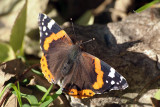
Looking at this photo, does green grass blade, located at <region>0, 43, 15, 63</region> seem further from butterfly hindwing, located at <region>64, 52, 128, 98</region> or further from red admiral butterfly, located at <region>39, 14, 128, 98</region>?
butterfly hindwing, located at <region>64, 52, 128, 98</region>

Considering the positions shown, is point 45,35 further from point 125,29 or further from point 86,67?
point 125,29

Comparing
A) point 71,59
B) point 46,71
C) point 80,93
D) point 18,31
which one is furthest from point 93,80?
point 18,31

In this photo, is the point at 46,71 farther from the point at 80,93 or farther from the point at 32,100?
the point at 80,93

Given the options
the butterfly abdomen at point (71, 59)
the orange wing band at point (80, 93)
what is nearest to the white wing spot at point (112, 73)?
the orange wing band at point (80, 93)

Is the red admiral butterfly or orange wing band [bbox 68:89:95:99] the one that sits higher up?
the red admiral butterfly

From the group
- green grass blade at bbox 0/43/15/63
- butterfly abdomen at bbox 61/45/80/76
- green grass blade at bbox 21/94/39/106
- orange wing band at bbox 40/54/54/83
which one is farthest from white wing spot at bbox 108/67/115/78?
green grass blade at bbox 0/43/15/63
